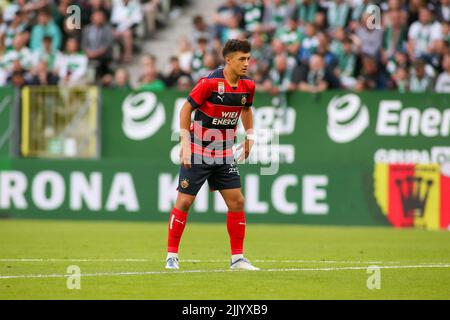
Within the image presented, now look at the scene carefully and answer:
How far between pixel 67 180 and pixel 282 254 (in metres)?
8.35

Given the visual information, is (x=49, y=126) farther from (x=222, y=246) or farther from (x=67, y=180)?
(x=222, y=246)

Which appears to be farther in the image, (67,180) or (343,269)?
(67,180)

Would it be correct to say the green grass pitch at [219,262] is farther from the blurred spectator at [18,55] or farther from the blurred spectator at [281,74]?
the blurred spectator at [18,55]

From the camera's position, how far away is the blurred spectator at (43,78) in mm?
23422

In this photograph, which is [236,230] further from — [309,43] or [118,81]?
[118,81]

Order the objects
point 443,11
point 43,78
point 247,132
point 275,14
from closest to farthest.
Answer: point 247,132
point 443,11
point 43,78
point 275,14

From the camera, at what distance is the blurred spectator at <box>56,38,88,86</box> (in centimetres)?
2436

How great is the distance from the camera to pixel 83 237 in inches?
696

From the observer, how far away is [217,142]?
41.0ft

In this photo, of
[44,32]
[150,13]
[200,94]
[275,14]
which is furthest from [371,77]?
[200,94]

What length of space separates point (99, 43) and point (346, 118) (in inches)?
257

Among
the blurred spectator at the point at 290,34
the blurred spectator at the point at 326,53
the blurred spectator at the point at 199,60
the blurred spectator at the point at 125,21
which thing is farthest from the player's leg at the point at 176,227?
the blurred spectator at the point at 125,21

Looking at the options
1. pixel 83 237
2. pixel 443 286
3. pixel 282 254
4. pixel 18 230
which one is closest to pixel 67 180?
pixel 18 230

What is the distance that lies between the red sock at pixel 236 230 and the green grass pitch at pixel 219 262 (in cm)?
35
